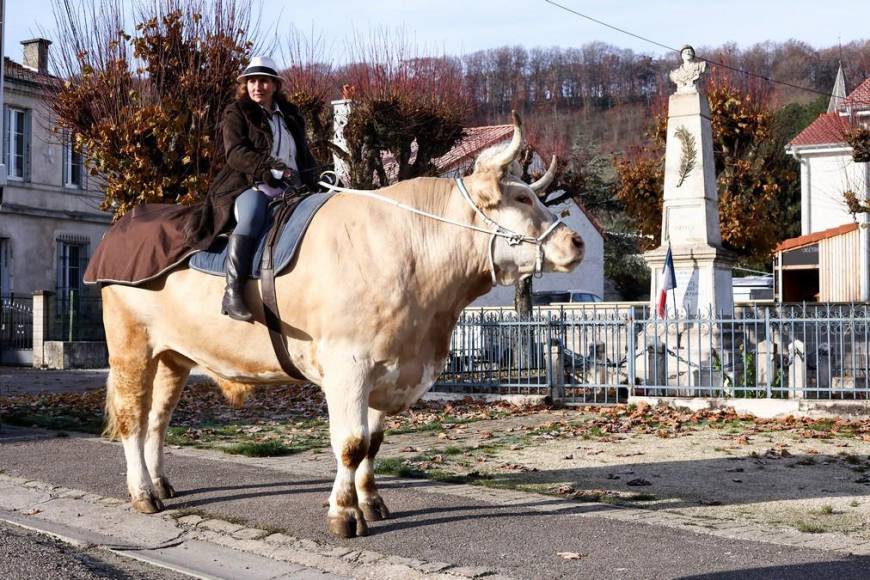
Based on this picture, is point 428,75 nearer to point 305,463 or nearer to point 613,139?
point 305,463

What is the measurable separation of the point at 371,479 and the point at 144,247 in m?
2.31

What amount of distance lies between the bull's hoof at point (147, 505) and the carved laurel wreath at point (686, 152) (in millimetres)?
13584

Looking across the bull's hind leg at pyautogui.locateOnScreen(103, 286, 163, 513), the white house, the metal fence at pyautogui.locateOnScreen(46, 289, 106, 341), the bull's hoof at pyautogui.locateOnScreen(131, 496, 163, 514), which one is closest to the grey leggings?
the bull's hind leg at pyautogui.locateOnScreen(103, 286, 163, 513)

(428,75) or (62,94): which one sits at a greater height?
(428,75)

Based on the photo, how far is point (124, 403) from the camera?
7340mm

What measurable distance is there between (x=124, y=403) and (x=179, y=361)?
0.52 metres

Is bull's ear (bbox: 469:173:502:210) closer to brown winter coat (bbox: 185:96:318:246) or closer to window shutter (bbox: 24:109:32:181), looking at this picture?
brown winter coat (bbox: 185:96:318:246)

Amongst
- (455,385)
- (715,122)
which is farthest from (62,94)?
(715,122)

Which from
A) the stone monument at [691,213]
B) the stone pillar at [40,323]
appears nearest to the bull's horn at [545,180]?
the stone monument at [691,213]

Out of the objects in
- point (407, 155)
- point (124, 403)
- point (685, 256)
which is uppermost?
point (407, 155)

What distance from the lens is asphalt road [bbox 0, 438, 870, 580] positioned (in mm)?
5402

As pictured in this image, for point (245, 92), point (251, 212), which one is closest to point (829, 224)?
point (245, 92)

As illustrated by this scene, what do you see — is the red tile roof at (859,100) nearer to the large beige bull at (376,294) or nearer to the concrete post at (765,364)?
the concrete post at (765,364)

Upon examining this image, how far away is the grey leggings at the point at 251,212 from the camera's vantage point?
21.6 feet
